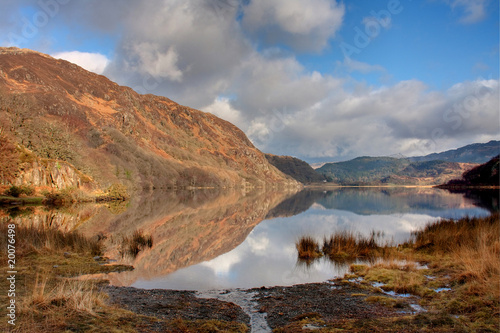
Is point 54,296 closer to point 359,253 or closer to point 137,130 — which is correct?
point 359,253

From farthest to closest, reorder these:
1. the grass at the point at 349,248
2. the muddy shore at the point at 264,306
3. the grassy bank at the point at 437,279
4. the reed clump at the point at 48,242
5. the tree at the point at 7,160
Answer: the tree at the point at 7,160 → the grass at the point at 349,248 → the reed clump at the point at 48,242 → the muddy shore at the point at 264,306 → the grassy bank at the point at 437,279

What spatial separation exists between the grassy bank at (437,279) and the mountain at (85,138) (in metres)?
44.8

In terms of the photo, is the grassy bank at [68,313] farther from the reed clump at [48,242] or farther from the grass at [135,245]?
the grass at [135,245]

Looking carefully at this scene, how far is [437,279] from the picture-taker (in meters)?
11.0

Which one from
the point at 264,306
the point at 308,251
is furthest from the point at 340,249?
the point at 264,306

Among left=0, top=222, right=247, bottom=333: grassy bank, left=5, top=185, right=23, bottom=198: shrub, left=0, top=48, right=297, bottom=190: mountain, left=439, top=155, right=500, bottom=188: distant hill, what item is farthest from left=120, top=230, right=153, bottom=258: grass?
left=439, top=155, right=500, bottom=188: distant hill

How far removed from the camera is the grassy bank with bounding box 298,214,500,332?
6547 mm

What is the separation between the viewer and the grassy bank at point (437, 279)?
6.55m

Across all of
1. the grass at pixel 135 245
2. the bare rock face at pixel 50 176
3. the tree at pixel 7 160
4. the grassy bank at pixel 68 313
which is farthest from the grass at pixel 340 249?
the bare rock face at pixel 50 176

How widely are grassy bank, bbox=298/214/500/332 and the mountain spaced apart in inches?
1763

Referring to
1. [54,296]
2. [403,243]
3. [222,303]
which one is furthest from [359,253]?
[54,296]

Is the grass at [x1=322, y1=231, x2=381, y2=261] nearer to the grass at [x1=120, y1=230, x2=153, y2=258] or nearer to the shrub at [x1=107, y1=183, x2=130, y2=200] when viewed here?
the grass at [x1=120, y1=230, x2=153, y2=258]

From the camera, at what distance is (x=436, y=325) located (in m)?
6.35

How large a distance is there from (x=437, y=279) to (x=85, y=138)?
119 metres
